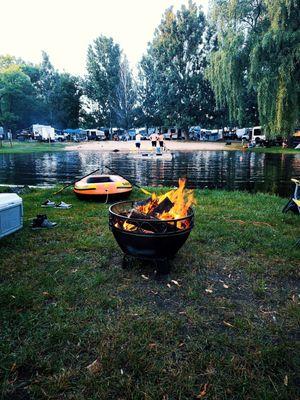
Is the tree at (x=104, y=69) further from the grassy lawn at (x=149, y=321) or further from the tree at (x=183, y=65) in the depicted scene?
the grassy lawn at (x=149, y=321)

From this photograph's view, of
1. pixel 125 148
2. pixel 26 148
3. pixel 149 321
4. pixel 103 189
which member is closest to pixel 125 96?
pixel 125 148

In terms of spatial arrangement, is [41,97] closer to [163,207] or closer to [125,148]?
[125,148]

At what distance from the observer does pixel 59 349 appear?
3.01 metres

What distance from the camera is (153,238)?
418cm

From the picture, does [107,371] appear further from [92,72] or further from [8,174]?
[92,72]

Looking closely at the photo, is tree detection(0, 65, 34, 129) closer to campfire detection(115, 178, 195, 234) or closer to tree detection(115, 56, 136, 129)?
tree detection(115, 56, 136, 129)

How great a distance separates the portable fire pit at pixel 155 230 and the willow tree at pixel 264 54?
18.7m

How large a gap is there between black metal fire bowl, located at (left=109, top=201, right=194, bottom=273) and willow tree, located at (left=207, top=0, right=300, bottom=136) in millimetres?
19158

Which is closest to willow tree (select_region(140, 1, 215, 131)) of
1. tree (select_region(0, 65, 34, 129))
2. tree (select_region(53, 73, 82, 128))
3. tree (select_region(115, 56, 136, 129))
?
tree (select_region(115, 56, 136, 129))

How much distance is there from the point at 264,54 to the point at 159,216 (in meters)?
21.4

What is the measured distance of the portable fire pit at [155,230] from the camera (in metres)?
→ 4.21

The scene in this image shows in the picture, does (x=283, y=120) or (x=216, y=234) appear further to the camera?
(x=283, y=120)

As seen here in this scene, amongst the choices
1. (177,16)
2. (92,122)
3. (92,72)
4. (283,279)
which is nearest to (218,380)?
(283,279)

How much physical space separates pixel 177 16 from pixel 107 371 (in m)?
62.8
